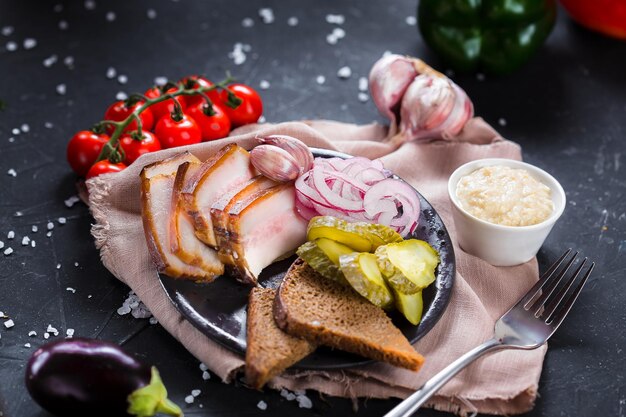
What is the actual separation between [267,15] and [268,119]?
3.85 ft

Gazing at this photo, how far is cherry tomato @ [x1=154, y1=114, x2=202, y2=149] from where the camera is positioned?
13.0 feet

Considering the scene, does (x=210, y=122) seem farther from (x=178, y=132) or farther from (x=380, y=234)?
(x=380, y=234)

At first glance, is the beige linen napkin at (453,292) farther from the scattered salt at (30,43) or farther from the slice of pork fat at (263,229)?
the scattered salt at (30,43)

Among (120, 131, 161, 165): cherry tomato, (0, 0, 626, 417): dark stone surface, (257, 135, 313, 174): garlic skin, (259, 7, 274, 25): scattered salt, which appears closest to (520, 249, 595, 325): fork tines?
(0, 0, 626, 417): dark stone surface

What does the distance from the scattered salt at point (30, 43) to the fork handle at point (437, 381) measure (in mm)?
3478

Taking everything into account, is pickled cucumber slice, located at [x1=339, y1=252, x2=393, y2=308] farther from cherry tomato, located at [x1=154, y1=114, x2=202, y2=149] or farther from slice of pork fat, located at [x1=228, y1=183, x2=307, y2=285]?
cherry tomato, located at [x1=154, y1=114, x2=202, y2=149]

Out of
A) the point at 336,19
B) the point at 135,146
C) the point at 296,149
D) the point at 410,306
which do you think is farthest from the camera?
the point at 336,19

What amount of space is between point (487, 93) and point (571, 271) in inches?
62.4

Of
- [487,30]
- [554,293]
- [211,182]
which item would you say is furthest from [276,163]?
[487,30]

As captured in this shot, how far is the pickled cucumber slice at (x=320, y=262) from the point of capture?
2945mm

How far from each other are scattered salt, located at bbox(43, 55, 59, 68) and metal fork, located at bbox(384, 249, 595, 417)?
3211mm

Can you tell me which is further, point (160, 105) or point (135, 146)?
point (160, 105)

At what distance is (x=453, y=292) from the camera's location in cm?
324

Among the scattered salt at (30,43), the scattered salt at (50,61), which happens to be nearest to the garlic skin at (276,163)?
the scattered salt at (50,61)
